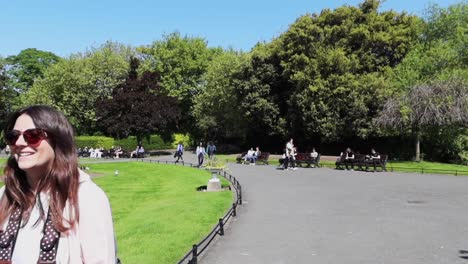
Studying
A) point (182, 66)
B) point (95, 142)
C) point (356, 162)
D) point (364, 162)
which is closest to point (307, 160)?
point (356, 162)

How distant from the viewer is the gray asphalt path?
9.21 meters

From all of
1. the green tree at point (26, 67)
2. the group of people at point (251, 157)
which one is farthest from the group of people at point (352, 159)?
the green tree at point (26, 67)

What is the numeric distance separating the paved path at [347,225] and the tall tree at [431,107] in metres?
14.1

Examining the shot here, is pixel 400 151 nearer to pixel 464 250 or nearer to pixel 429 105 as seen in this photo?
pixel 429 105

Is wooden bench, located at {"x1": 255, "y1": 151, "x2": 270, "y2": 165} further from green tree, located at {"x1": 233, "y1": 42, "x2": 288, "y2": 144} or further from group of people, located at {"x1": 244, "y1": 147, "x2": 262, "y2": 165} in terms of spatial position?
green tree, located at {"x1": 233, "y1": 42, "x2": 288, "y2": 144}

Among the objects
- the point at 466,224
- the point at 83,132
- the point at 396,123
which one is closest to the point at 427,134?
the point at 396,123

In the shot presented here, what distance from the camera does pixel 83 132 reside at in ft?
215

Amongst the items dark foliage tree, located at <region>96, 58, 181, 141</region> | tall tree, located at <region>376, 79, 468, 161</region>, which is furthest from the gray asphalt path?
dark foliage tree, located at <region>96, 58, 181, 141</region>

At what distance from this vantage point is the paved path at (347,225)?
30.1 ft

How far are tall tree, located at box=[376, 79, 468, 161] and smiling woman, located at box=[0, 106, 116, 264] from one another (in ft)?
113

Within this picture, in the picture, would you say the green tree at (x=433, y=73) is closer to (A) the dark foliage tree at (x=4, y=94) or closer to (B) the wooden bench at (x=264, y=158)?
(B) the wooden bench at (x=264, y=158)

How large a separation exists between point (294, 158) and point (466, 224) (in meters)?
19.8

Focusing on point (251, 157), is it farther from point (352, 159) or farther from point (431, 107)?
point (431, 107)

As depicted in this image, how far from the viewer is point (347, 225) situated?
12219mm
